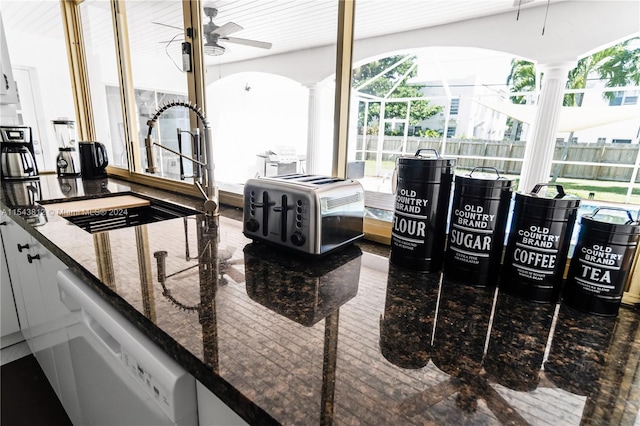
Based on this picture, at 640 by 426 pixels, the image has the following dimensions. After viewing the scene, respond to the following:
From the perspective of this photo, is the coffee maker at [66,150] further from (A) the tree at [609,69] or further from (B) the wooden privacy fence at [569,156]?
(A) the tree at [609,69]

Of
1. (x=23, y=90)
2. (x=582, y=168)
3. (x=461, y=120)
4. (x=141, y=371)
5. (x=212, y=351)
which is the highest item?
(x=23, y=90)

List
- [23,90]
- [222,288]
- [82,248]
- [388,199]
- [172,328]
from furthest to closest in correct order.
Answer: [23,90] < [388,199] < [82,248] < [222,288] < [172,328]

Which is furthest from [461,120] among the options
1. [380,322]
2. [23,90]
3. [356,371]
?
[23,90]

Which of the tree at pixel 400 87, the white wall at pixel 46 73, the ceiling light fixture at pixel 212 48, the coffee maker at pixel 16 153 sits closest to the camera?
the coffee maker at pixel 16 153

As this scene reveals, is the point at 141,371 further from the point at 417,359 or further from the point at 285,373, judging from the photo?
the point at 417,359

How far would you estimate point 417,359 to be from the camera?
49 cm

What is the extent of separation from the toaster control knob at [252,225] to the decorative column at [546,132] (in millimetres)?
878

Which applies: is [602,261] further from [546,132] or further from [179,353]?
[546,132]

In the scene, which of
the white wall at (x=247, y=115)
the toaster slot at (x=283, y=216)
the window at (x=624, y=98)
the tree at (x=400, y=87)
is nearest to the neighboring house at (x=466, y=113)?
the tree at (x=400, y=87)

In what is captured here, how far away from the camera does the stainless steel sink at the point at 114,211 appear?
58.4 inches

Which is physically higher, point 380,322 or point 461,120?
point 461,120

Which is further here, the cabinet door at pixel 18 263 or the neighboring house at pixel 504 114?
the cabinet door at pixel 18 263

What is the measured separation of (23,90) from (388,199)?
5.17m

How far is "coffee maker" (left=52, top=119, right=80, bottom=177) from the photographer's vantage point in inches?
85.7
